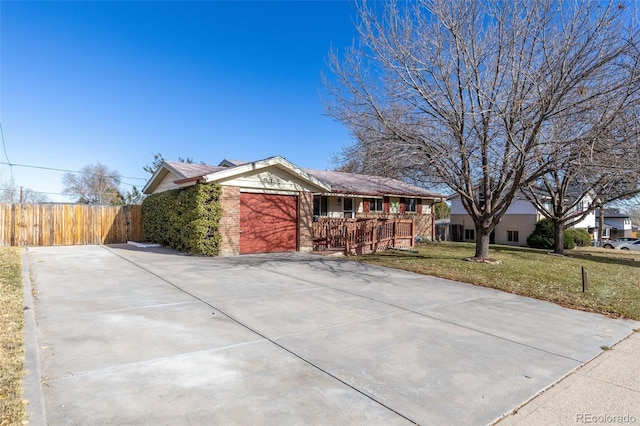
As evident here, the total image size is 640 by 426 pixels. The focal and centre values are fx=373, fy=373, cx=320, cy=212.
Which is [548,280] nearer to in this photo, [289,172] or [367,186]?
[289,172]

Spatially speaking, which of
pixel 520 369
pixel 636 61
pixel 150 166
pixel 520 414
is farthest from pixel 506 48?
pixel 150 166

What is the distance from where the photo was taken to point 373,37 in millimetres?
11094

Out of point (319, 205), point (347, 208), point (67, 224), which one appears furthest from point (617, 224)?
point (67, 224)

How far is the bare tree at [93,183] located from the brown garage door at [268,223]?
46202mm

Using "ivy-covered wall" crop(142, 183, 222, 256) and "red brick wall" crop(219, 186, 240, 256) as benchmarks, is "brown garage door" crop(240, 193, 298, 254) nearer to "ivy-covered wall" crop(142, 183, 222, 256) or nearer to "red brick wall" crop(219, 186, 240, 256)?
"red brick wall" crop(219, 186, 240, 256)

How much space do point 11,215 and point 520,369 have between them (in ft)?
64.4

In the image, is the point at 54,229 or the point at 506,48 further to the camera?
the point at 54,229

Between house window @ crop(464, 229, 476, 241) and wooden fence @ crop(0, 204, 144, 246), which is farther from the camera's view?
house window @ crop(464, 229, 476, 241)

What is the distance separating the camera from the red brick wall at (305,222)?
15.3m

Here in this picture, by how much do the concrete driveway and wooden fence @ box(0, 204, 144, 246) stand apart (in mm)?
10197

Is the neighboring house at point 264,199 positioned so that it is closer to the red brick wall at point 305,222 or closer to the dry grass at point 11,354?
the red brick wall at point 305,222

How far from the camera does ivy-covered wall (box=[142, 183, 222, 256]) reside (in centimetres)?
1280

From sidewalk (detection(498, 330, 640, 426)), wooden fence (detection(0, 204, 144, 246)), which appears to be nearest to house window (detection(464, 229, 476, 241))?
wooden fence (detection(0, 204, 144, 246))

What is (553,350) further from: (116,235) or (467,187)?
(116,235)
